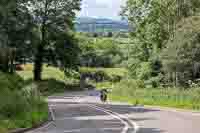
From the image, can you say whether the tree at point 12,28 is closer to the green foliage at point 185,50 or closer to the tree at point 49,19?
the green foliage at point 185,50

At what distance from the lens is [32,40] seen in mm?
79062

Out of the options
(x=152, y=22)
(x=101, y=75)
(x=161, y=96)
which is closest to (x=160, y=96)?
(x=161, y=96)

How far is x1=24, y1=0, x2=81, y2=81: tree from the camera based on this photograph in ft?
348

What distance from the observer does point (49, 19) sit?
107 m

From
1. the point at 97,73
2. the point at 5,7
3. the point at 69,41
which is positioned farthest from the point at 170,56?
the point at 97,73

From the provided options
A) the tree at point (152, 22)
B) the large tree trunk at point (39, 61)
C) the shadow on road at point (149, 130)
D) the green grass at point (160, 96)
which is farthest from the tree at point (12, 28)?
the large tree trunk at point (39, 61)

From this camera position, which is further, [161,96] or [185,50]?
[185,50]

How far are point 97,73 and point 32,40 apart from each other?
76274 millimetres

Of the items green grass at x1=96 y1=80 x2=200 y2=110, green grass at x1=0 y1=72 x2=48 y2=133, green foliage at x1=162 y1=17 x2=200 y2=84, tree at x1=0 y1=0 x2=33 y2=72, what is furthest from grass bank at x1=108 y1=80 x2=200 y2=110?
green grass at x1=0 y1=72 x2=48 y2=133

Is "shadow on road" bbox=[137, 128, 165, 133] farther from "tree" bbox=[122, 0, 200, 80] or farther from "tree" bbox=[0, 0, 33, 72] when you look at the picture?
"tree" bbox=[122, 0, 200, 80]

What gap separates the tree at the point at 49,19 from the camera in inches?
4173

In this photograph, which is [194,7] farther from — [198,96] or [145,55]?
[198,96]

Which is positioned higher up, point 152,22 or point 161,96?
point 152,22

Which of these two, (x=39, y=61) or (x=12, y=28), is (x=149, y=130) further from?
(x=39, y=61)
